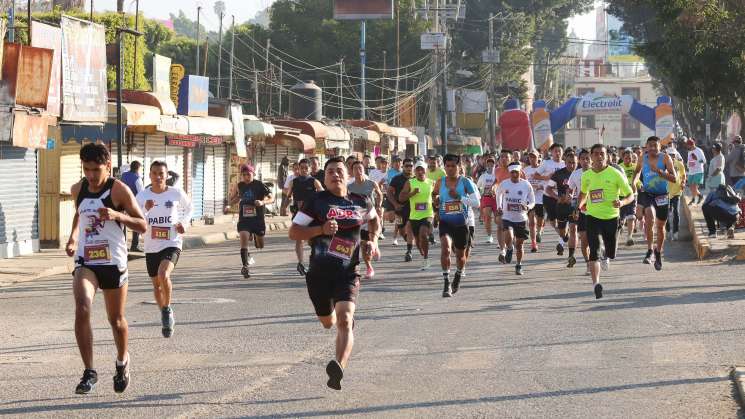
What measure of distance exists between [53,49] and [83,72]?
200 centimetres

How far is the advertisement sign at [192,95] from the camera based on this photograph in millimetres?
36812

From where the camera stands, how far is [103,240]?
9266 millimetres

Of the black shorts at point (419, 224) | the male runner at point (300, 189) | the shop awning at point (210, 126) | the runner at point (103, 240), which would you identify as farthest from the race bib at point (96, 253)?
the shop awning at point (210, 126)

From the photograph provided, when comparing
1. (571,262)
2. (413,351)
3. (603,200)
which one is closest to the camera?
(413,351)

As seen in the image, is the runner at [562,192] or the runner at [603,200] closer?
the runner at [603,200]

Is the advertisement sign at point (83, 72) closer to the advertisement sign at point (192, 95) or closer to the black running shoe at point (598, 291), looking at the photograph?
the advertisement sign at point (192, 95)

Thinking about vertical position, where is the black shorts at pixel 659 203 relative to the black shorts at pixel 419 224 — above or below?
above

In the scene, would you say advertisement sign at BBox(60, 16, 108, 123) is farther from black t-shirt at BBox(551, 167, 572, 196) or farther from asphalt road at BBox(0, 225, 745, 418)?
black t-shirt at BBox(551, 167, 572, 196)

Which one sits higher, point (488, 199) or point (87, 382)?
point (488, 199)

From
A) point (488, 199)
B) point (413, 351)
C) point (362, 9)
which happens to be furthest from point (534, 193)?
point (362, 9)

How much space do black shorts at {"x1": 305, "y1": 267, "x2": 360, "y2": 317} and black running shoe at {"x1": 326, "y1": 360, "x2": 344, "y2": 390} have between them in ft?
2.38

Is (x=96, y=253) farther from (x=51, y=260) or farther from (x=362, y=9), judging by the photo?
(x=362, y=9)

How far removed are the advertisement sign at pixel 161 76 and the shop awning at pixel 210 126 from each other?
3.97 feet

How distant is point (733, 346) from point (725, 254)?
1106cm
